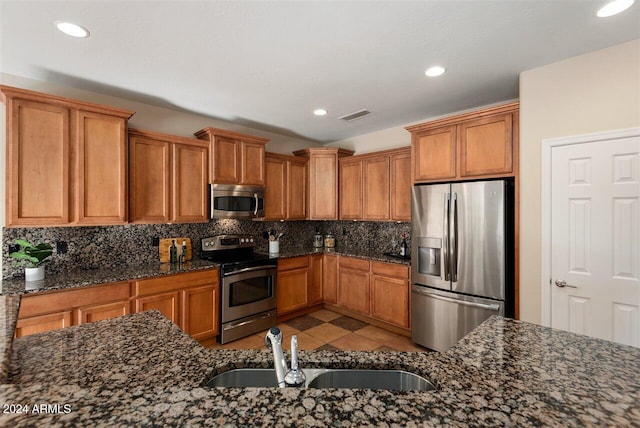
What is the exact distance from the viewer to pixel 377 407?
2.35 feet

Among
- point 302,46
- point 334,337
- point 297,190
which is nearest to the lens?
point 302,46

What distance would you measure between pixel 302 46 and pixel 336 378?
216 cm

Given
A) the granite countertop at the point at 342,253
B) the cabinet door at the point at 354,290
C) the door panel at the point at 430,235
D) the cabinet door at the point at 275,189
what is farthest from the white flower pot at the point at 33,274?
the door panel at the point at 430,235

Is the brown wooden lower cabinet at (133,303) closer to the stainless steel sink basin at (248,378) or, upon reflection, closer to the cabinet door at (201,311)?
the cabinet door at (201,311)

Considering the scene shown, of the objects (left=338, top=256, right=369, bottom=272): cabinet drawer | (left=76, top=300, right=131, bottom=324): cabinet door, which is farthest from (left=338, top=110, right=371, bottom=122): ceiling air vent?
(left=76, top=300, right=131, bottom=324): cabinet door

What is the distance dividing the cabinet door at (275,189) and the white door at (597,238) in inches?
127

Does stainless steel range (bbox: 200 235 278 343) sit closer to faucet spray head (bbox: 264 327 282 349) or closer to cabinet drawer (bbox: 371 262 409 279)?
cabinet drawer (bbox: 371 262 409 279)

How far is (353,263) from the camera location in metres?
4.20

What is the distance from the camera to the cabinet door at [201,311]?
3.15 meters

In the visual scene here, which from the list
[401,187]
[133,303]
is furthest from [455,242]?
[133,303]

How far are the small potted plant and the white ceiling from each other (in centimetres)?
154

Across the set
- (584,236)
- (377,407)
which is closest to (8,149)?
(377,407)

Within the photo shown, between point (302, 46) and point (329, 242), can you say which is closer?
point (302, 46)

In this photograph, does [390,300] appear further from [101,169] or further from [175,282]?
[101,169]
